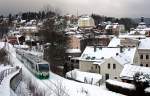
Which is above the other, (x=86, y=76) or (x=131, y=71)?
(x=131, y=71)

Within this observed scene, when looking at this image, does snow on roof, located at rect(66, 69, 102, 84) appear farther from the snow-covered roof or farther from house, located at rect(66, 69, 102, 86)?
the snow-covered roof

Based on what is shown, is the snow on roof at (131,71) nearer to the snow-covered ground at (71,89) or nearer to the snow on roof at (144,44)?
the snow-covered ground at (71,89)

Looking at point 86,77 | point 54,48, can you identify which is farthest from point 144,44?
point 54,48

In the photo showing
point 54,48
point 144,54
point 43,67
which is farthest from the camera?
point 54,48

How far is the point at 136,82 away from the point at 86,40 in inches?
2150

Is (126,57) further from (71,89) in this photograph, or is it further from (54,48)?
(54,48)

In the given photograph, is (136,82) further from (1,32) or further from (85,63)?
(1,32)

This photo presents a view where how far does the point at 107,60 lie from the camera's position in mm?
51594

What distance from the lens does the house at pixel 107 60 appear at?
167ft

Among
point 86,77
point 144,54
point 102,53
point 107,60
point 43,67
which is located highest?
point 43,67

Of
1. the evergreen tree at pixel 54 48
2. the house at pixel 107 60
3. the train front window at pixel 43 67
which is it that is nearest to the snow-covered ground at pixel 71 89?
the train front window at pixel 43 67

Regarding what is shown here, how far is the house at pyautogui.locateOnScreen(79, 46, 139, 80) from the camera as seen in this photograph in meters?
50.9

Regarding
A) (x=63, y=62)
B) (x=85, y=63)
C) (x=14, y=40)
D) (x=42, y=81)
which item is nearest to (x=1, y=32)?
(x=14, y=40)

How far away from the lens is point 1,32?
137750mm
